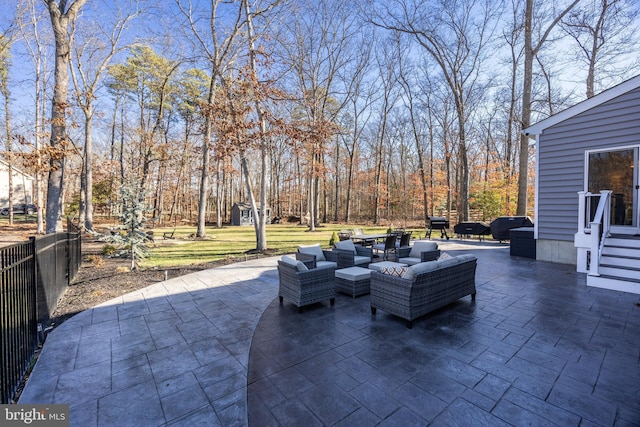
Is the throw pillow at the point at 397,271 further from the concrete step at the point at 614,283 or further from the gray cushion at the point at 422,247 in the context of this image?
the concrete step at the point at 614,283

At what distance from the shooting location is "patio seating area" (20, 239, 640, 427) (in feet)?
7.15

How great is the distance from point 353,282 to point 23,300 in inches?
165

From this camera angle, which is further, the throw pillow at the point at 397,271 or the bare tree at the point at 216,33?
the bare tree at the point at 216,33

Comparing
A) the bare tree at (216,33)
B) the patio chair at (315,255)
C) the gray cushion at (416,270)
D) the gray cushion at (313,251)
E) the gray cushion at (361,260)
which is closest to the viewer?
the gray cushion at (416,270)

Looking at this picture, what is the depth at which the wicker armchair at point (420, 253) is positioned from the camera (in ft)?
19.8

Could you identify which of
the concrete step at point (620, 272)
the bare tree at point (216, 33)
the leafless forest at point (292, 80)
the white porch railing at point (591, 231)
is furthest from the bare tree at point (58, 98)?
the concrete step at point (620, 272)

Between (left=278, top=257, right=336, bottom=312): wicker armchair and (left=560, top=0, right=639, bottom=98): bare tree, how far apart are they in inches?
569

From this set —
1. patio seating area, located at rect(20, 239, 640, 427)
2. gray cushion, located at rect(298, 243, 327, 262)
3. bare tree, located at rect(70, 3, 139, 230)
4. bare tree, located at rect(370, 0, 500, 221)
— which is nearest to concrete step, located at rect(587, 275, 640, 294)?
patio seating area, located at rect(20, 239, 640, 427)

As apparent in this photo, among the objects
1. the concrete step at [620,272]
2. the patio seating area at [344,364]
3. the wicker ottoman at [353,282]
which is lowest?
the patio seating area at [344,364]

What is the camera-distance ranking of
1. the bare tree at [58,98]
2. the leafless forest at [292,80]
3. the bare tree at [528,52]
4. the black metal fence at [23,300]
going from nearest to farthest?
the black metal fence at [23,300], the bare tree at [58,98], the leafless forest at [292,80], the bare tree at [528,52]

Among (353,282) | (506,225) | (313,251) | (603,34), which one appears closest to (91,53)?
(313,251)

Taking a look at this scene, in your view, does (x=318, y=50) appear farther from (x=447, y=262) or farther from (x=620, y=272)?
(x=620, y=272)

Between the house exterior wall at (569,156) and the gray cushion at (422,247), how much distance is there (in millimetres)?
3937

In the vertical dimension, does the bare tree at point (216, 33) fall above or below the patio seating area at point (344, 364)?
above
